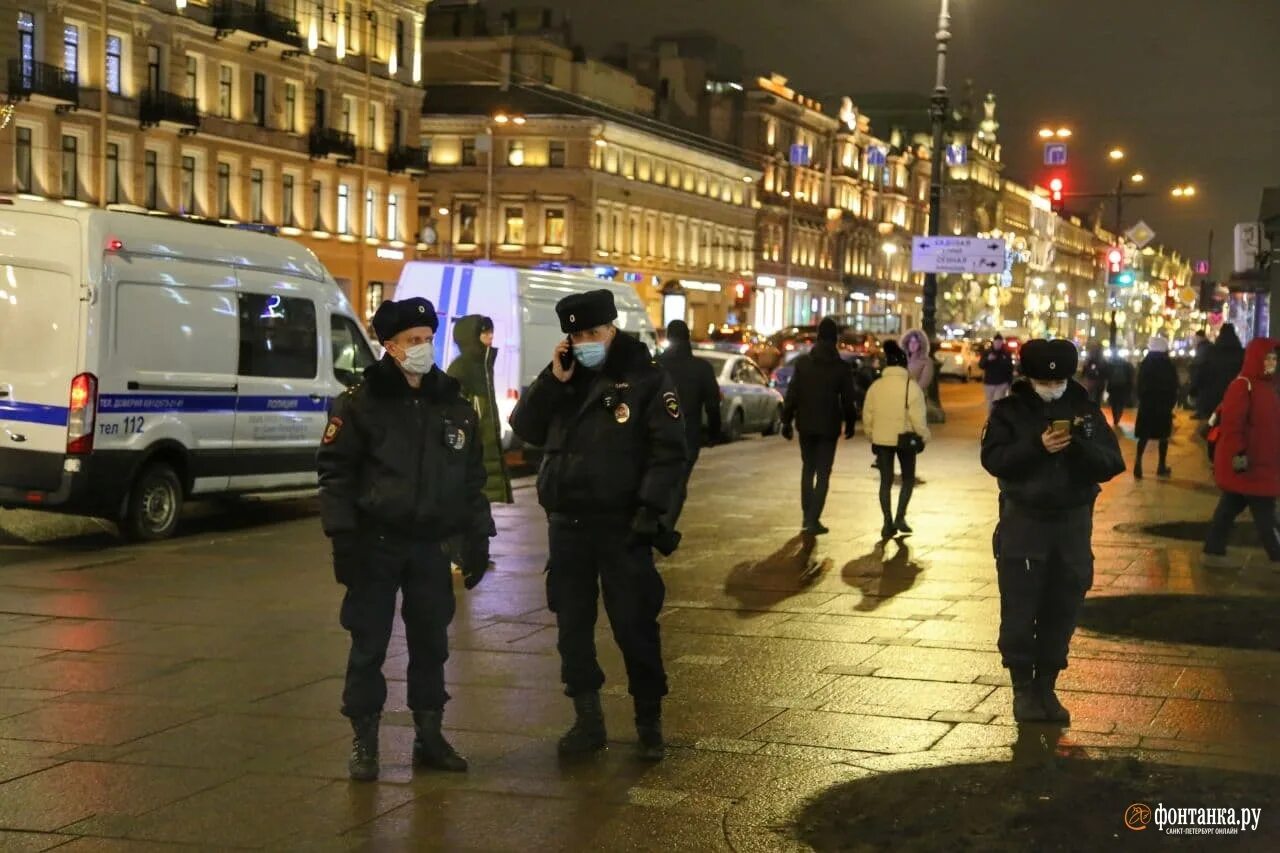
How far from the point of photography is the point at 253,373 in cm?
1503

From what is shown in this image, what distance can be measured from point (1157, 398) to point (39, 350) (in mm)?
13819

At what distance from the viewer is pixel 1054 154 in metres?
35.4

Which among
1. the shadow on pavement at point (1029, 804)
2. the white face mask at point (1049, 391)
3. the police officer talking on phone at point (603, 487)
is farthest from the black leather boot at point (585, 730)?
the white face mask at point (1049, 391)

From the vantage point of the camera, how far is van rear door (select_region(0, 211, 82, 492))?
13.1 m

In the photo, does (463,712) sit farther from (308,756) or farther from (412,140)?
(412,140)

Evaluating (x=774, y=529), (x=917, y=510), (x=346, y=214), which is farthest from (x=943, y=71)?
(x=346, y=214)

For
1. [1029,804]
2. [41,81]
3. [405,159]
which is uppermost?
[41,81]

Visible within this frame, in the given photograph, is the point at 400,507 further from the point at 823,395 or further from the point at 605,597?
the point at 823,395

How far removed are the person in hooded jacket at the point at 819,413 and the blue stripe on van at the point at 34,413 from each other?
5.90 m

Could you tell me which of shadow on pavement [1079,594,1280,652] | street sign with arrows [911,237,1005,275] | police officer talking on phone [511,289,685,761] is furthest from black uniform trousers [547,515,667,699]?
street sign with arrows [911,237,1005,275]

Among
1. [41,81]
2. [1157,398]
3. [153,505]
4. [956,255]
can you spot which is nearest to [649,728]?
[153,505]

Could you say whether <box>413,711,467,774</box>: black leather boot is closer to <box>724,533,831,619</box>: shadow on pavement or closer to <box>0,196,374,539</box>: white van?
<box>724,533,831,619</box>: shadow on pavement

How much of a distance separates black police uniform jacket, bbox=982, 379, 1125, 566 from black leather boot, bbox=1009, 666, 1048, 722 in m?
0.51

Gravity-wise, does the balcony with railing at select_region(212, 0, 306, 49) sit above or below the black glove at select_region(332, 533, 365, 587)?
above
